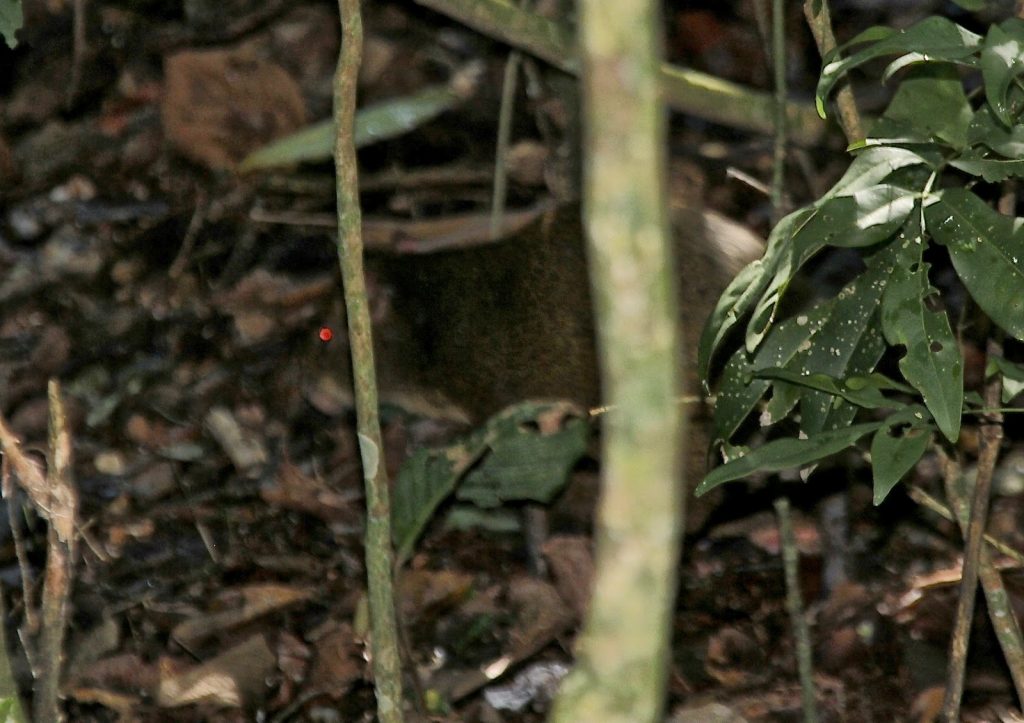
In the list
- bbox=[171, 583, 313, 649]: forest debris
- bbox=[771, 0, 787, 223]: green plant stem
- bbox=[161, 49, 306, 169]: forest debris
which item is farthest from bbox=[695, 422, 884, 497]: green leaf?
bbox=[161, 49, 306, 169]: forest debris

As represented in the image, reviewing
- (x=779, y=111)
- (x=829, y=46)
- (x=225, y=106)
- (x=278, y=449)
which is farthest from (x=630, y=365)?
(x=225, y=106)

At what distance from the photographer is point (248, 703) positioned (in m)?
3.15

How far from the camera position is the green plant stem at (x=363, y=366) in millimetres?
2104

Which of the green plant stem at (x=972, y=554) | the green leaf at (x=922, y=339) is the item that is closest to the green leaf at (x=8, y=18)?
the green leaf at (x=922, y=339)

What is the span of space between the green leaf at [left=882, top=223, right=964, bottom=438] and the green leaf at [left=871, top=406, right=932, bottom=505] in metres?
0.09

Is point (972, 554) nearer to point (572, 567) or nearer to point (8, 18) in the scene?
point (572, 567)

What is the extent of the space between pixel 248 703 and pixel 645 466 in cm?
233

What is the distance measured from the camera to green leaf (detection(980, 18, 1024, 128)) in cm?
176

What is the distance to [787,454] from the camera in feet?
6.79

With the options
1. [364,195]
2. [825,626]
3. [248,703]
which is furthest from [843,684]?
[364,195]

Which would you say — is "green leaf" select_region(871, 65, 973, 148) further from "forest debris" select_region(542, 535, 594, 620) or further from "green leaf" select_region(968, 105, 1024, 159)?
"forest debris" select_region(542, 535, 594, 620)

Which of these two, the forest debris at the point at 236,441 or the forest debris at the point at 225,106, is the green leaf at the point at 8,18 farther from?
the forest debris at the point at 225,106

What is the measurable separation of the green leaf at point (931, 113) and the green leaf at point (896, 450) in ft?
1.42

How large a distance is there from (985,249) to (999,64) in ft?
1.00
